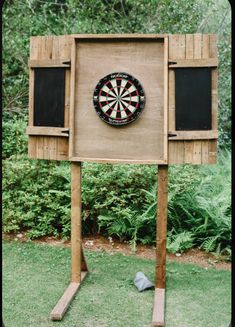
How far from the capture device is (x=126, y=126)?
13.9ft

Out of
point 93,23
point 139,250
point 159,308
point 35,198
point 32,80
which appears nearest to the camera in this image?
point 159,308

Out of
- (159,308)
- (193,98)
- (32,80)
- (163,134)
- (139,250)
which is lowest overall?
(159,308)

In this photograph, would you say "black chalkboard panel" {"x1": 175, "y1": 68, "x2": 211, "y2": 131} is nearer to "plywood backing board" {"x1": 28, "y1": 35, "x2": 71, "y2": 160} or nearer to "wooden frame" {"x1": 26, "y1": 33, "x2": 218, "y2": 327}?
"wooden frame" {"x1": 26, "y1": 33, "x2": 218, "y2": 327}

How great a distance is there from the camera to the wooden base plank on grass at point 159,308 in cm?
372

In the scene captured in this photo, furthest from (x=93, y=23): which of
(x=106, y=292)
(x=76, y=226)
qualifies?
(x=106, y=292)

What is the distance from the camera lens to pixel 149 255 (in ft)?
18.9

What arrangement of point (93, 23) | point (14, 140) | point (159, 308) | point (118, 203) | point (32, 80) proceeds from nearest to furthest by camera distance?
1. point (159, 308)
2. point (32, 80)
3. point (118, 203)
4. point (14, 140)
5. point (93, 23)

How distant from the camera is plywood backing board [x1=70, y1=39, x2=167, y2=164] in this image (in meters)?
4.15

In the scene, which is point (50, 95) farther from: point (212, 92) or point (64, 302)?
point (64, 302)

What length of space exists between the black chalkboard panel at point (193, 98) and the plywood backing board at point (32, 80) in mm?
1065

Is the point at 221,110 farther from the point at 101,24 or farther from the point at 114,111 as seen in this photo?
the point at 114,111

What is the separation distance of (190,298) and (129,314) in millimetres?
687

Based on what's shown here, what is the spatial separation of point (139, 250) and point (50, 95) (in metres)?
2.58

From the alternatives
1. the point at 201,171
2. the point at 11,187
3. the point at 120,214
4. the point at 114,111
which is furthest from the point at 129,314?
the point at 201,171
